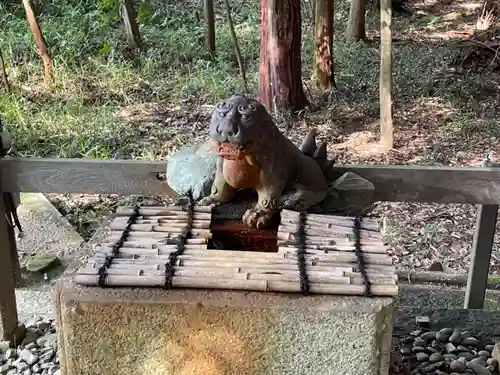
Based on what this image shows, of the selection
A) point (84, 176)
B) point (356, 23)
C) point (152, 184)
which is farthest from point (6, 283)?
point (356, 23)

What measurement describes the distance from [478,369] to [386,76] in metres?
2.73

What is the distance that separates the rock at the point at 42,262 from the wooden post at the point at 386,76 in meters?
2.39

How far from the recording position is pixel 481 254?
2150 mm

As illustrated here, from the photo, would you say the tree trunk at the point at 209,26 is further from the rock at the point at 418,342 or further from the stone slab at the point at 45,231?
the rock at the point at 418,342

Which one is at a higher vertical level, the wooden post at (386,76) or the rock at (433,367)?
the wooden post at (386,76)

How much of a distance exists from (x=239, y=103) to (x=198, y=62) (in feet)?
13.9

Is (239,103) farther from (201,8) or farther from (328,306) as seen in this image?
(201,8)

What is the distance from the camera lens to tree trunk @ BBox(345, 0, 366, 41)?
6598 mm

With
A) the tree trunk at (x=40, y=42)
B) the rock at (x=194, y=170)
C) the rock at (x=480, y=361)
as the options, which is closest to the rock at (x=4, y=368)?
the rock at (x=194, y=170)

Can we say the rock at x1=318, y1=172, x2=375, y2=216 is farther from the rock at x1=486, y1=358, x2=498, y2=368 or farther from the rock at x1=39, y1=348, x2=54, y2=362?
the rock at x1=39, y1=348, x2=54, y2=362

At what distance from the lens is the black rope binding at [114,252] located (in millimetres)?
1396

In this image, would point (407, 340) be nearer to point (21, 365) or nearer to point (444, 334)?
point (444, 334)

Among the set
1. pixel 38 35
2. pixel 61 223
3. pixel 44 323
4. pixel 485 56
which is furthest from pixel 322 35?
pixel 44 323

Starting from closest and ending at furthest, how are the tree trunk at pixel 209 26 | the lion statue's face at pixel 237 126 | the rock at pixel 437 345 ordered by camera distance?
the lion statue's face at pixel 237 126, the rock at pixel 437 345, the tree trunk at pixel 209 26
